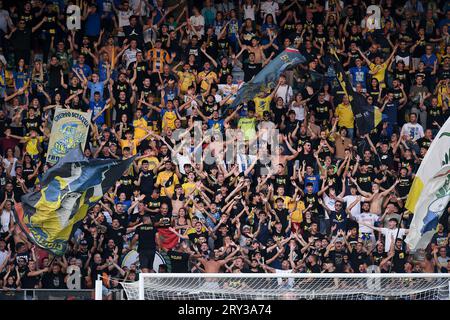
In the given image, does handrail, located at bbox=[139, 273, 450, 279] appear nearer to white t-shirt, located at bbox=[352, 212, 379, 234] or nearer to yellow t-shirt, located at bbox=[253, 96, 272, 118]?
white t-shirt, located at bbox=[352, 212, 379, 234]

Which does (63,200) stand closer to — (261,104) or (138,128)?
(138,128)

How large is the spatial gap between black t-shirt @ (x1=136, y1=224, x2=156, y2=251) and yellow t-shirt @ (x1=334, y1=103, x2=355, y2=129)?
4148 millimetres

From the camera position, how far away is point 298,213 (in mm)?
19781

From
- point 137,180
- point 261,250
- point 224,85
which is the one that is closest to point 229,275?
point 261,250

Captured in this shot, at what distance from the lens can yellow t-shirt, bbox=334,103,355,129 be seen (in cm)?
2112

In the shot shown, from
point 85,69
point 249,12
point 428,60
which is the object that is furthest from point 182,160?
point 428,60

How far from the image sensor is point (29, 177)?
20062 millimetres

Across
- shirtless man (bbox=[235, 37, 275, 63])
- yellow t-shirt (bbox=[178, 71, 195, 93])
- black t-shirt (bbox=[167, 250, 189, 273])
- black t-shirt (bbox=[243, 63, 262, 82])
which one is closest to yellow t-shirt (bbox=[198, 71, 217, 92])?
yellow t-shirt (bbox=[178, 71, 195, 93])

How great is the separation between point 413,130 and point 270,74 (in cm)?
289

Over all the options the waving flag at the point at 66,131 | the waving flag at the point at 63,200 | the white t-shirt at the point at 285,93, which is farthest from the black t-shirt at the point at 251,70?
the waving flag at the point at 63,200

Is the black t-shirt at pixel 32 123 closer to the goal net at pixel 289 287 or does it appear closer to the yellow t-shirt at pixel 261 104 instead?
the yellow t-shirt at pixel 261 104

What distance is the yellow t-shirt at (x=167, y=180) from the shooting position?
2002 cm

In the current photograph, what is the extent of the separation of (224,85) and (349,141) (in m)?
2.51

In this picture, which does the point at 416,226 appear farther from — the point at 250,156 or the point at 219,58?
the point at 219,58
